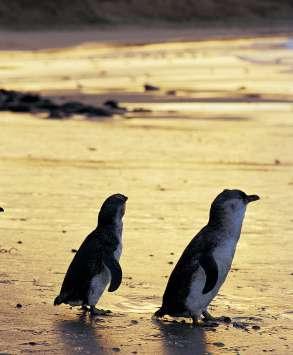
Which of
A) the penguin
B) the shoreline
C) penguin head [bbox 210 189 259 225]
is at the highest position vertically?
penguin head [bbox 210 189 259 225]

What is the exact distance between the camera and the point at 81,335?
24.8 feet

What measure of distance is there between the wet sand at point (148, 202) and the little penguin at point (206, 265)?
14 centimetres

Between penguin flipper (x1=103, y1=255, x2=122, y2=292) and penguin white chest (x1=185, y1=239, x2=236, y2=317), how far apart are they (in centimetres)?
42

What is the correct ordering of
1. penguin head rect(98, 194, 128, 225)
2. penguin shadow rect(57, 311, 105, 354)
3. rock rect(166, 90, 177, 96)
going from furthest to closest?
1. rock rect(166, 90, 177, 96)
2. penguin head rect(98, 194, 128, 225)
3. penguin shadow rect(57, 311, 105, 354)

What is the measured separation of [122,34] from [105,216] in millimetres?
49831

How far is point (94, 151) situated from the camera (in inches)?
637

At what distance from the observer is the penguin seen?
8.02 metres

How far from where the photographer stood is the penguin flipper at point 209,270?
7.77 metres

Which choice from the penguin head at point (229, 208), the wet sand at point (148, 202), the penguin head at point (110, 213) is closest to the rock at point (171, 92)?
the wet sand at point (148, 202)

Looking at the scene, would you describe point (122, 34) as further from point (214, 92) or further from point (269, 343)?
point (269, 343)

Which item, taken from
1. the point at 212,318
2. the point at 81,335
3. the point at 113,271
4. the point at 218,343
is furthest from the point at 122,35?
the point at 218,343

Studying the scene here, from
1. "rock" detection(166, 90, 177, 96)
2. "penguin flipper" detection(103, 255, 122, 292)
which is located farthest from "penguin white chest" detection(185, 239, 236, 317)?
"rock" detection(166, 90, 177, 96)

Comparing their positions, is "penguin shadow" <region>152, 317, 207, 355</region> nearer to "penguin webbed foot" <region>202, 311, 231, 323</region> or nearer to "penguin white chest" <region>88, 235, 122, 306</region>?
"penguin webbed foot" <region>202, 311, 231, 323</region>

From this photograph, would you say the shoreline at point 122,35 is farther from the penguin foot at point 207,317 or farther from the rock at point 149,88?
the penguin foot at point 207,317
